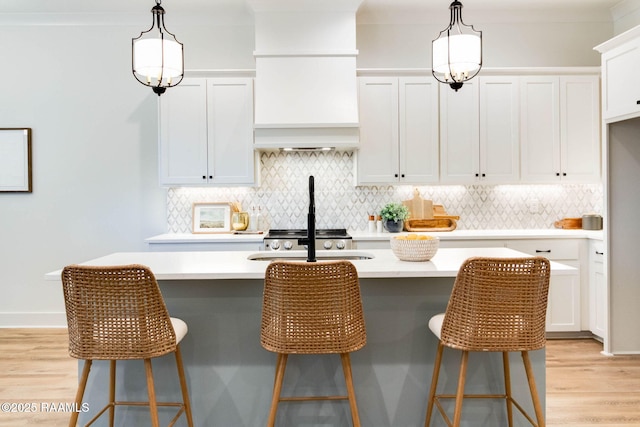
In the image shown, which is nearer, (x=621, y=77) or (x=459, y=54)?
(x=459, y=54)

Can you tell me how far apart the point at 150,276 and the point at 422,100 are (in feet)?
10.2

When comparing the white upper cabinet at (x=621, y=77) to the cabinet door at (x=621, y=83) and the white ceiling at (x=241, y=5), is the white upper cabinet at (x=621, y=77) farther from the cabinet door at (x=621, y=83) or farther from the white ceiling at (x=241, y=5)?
the white ceiling at (x=241, y=5)

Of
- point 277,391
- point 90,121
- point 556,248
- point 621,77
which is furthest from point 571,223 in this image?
point 90,121

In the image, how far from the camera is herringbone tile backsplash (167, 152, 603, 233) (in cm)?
446

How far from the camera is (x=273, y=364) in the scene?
222 centimetres

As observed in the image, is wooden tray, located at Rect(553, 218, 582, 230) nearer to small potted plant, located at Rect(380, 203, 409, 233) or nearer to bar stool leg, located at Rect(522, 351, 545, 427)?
small potted plant, located at Rect(380, 203, 409, 233)

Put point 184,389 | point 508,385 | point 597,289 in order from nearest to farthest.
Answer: point 184,389 < point 508,385 < point 597,289

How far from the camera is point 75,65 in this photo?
4398 mm

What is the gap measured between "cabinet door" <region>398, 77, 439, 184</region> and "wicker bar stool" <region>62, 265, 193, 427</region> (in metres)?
A: 2.82

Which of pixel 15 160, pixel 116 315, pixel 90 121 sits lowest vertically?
pixel 116 315

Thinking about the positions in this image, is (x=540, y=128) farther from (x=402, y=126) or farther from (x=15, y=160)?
(x=15, y=160)

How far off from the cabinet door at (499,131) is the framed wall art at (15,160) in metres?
4.27

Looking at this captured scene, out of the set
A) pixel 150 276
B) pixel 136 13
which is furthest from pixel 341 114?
pixel 150 276

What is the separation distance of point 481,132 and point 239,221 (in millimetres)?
2366
